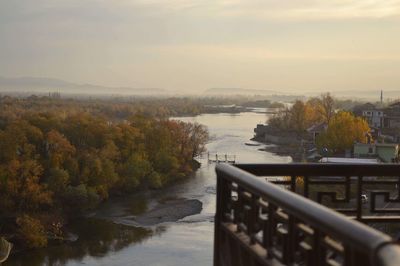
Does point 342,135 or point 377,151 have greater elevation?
point 342,135

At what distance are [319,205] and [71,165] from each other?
59.9ft

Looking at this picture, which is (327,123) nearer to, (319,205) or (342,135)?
(342,135)

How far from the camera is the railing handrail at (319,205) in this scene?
3.33 ft

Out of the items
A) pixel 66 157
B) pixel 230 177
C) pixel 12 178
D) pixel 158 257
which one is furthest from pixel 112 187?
pixel 230 177

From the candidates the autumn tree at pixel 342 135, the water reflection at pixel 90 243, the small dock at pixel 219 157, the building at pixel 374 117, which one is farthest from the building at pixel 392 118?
Result: the water reflection at pixel 90 243

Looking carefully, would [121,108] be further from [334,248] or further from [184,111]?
[334,248]

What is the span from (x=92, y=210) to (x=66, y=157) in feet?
8.40

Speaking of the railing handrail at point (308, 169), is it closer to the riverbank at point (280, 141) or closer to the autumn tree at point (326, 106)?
the riverbank at point (280, 141)

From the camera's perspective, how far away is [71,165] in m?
19.0

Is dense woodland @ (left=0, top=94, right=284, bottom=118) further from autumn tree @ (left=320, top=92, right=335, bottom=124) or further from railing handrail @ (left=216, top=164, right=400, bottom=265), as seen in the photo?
railing handrail @ (left=216, top=164, right=400, bottom=265)

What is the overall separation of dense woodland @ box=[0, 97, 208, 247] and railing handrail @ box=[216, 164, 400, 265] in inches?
495

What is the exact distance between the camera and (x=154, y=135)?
998 inches

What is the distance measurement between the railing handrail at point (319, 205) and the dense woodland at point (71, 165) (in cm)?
1256

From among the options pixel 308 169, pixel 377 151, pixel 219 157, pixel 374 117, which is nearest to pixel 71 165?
pixel 219 157
